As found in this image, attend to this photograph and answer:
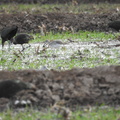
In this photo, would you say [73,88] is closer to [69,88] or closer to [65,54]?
[69,88]

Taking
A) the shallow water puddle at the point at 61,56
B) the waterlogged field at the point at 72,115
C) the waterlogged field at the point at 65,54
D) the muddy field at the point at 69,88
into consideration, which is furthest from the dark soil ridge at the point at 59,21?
the waterlogged field at the point at 72,115

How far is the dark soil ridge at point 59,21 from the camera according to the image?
13273 millimetres

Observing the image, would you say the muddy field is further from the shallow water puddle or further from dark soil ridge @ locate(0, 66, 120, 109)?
the shallow water puddle

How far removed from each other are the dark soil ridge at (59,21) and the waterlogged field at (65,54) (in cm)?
168

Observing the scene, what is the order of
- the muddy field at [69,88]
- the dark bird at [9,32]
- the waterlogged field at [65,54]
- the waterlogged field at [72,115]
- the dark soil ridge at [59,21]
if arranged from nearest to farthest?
the waterlogged field at [72,115] < the muddy field at [69,88] < the waterlogged field at [65,54] < the dark bird at [9,32] < the dark soil ridge at [59,21]

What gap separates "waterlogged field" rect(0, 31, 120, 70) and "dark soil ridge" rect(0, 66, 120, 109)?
2.32 metres

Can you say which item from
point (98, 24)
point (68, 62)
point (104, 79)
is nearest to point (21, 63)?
point (68, 62)

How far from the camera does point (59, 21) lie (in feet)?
46.8

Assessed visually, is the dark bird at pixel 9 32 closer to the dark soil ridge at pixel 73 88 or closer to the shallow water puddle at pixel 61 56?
the shallow water puddle at pixel 61 56

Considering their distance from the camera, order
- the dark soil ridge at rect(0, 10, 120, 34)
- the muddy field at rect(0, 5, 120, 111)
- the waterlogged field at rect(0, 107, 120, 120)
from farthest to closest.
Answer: the dark soil ridge at rect(0, 10, 120, 34) < the muddy field at rect(0, 5, 120, 111) < the waterlogged field at rect(0, 107, 120, 120)

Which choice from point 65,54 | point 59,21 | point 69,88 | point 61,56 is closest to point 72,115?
point 69,88


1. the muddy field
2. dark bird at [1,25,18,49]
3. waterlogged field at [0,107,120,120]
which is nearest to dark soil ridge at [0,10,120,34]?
dark bird at [1,25,18,49]

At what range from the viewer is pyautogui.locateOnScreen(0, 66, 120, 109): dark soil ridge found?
4289mm

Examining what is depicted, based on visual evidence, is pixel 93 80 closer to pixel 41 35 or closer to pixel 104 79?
pixel 104 79
